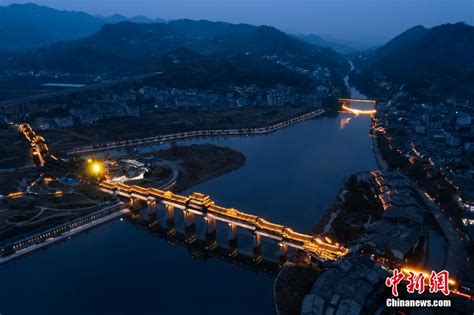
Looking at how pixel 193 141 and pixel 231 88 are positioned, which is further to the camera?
pixel 231 88

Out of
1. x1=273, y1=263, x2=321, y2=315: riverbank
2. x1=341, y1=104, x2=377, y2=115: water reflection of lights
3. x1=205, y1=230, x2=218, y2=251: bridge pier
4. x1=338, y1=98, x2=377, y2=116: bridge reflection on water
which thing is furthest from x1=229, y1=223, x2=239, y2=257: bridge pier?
x1=341, y1=104, x2=377, y2=115: water reflection of lights

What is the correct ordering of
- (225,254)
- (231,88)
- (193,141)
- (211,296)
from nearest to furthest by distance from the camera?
(211,296) → (225,254) → (193,141) → (231,88)

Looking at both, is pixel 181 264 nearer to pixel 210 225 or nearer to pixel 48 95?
pixel 210 225

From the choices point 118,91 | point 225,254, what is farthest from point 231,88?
point 225,254

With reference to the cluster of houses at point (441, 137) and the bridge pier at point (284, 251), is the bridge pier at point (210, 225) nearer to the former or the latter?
the bridge pier at point (284, 251)

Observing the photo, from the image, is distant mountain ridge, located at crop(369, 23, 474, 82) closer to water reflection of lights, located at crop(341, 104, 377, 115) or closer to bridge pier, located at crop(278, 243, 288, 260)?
water reflection of lights, located at crop(341, 104, 377, 115)

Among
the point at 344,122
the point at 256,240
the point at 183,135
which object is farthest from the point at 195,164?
the point at 344,122

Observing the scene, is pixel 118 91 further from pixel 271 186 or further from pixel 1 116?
pixel 271 186

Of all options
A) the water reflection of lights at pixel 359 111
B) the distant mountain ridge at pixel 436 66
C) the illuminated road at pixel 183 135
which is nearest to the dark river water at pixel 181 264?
the illuminated road at pixel 183 135
